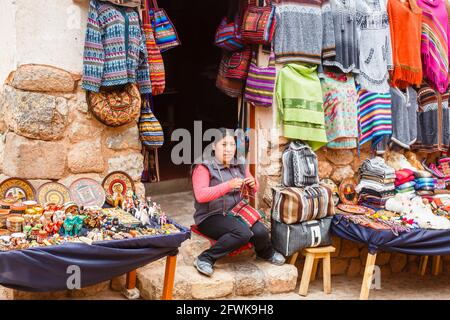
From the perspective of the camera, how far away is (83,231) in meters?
3.32

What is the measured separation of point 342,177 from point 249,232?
4.54ft

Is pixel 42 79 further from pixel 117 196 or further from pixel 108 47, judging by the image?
pixel 117 196

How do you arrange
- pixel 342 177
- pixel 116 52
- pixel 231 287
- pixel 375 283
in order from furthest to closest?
pixel 342 177 < pixel 375 283 < pixel 231 287 < pixel 116 52

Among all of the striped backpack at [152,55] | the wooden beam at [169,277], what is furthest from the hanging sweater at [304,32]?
the wooden beam at [169,277]

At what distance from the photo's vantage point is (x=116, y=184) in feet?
13.0

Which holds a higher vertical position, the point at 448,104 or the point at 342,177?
the point at 448,104

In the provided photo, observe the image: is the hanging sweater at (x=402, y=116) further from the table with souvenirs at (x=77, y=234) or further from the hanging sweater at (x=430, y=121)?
the table with souvenirs at (x=77, y=234)

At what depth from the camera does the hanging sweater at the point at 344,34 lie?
4.66 metres

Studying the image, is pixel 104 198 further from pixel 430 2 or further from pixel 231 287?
pixel 430 2

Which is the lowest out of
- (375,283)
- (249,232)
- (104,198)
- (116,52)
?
(375,283)

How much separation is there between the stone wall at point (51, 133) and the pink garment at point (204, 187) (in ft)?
1.91

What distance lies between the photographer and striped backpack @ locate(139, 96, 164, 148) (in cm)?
411

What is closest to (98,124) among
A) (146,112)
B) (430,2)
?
(146,112)

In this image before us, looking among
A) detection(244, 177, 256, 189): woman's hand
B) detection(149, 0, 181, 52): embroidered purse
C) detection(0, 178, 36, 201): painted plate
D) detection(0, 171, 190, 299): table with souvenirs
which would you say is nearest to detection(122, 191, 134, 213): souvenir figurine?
detection(0, 171, 190, 299): table with souvenirs
